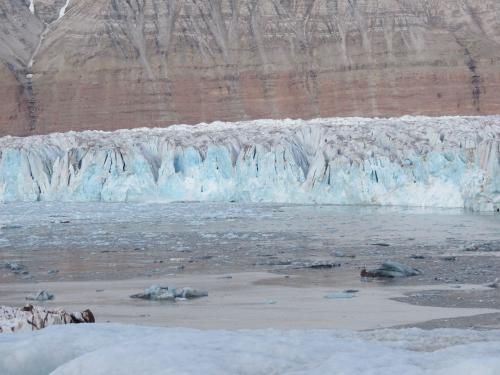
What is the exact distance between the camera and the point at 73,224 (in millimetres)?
21219

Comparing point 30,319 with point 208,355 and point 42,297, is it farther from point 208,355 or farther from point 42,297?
point 42,297

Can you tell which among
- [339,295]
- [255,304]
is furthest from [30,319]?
[339,295]

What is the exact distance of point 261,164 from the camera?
3011cm

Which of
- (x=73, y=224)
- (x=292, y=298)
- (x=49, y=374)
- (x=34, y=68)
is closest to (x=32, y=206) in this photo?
(x=73, y=224)

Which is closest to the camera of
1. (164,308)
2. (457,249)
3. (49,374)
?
(49,374)

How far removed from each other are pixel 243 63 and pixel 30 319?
5999cm

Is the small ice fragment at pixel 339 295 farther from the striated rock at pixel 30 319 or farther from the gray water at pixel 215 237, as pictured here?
the striated rock at pixel 30 319

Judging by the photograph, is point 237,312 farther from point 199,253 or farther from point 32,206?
point 32,206

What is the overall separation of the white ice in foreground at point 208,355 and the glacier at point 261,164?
20.5 m

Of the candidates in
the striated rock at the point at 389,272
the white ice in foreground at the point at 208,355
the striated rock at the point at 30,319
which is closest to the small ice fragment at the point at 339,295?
the striated rock at the point at 389,272

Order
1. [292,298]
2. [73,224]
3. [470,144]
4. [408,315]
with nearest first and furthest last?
[408,315] → [292,298] → [73,224] → [470,144]

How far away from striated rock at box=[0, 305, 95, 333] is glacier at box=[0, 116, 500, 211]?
1958 cm

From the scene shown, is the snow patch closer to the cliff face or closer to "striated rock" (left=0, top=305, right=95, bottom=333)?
the cliff face

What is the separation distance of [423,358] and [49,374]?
62.3 inches
